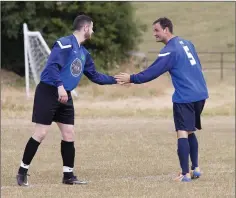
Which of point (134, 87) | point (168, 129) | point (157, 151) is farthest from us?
point (134, 87)

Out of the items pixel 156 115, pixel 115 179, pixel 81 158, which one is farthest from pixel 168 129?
pixel 115 179

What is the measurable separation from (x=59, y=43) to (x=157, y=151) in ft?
14.3

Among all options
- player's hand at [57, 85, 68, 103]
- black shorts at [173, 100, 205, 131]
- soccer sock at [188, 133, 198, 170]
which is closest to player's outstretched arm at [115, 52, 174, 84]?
black shorts at [173, 100, 205, 131]

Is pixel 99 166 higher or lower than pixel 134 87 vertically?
higher

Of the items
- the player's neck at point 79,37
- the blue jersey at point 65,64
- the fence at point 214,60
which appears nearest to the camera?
the blue jersey at point 65,64

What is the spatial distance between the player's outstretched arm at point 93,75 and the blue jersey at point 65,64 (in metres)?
0.34

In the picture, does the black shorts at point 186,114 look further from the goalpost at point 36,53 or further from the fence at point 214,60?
the fence at point 214,60

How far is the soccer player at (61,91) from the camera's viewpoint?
8461 mm

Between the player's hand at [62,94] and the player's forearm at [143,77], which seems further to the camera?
the player's forearm at [143,77]

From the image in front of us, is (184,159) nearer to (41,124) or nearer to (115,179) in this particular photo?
(115,179)

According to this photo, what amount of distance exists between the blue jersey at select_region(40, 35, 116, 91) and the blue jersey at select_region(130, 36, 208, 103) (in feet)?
2.88

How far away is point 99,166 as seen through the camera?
34.7ft

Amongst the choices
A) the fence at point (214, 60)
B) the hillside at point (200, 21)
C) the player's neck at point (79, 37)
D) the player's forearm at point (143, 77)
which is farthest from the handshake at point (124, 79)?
the hillside at point (200, 21)

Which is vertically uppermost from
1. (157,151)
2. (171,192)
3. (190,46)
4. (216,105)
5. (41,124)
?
(190,46)
